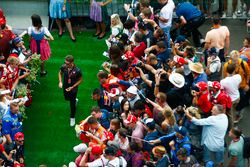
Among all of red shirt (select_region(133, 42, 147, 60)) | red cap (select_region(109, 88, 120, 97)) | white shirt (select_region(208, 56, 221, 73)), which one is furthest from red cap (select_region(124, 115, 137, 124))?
red shirt (select_region(133, 42, 147, 60))

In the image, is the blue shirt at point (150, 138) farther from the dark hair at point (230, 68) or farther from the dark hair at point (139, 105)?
the dark hair at point (230, 68)

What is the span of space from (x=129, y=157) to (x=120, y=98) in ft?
4.48

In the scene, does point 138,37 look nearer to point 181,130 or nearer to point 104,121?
point 104,121

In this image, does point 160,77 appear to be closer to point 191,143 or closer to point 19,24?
point 191,143

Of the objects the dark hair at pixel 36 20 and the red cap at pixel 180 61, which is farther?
the dark hair at pixel 36 20

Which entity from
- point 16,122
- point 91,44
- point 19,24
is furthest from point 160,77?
point 19,24

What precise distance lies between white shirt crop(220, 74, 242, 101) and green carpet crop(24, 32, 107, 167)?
3155 mm

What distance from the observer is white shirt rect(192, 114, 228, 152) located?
29.4ft

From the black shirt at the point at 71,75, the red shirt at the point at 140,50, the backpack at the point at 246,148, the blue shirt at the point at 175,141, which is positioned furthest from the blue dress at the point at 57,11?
the backpack at the point at 246,148

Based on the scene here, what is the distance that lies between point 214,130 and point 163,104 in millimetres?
974

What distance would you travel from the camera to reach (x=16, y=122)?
970cm

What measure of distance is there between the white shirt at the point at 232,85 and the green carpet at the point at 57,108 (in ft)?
10.4

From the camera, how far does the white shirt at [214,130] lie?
8961 millimetres

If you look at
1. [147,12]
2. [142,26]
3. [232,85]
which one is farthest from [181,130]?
[147,12]
